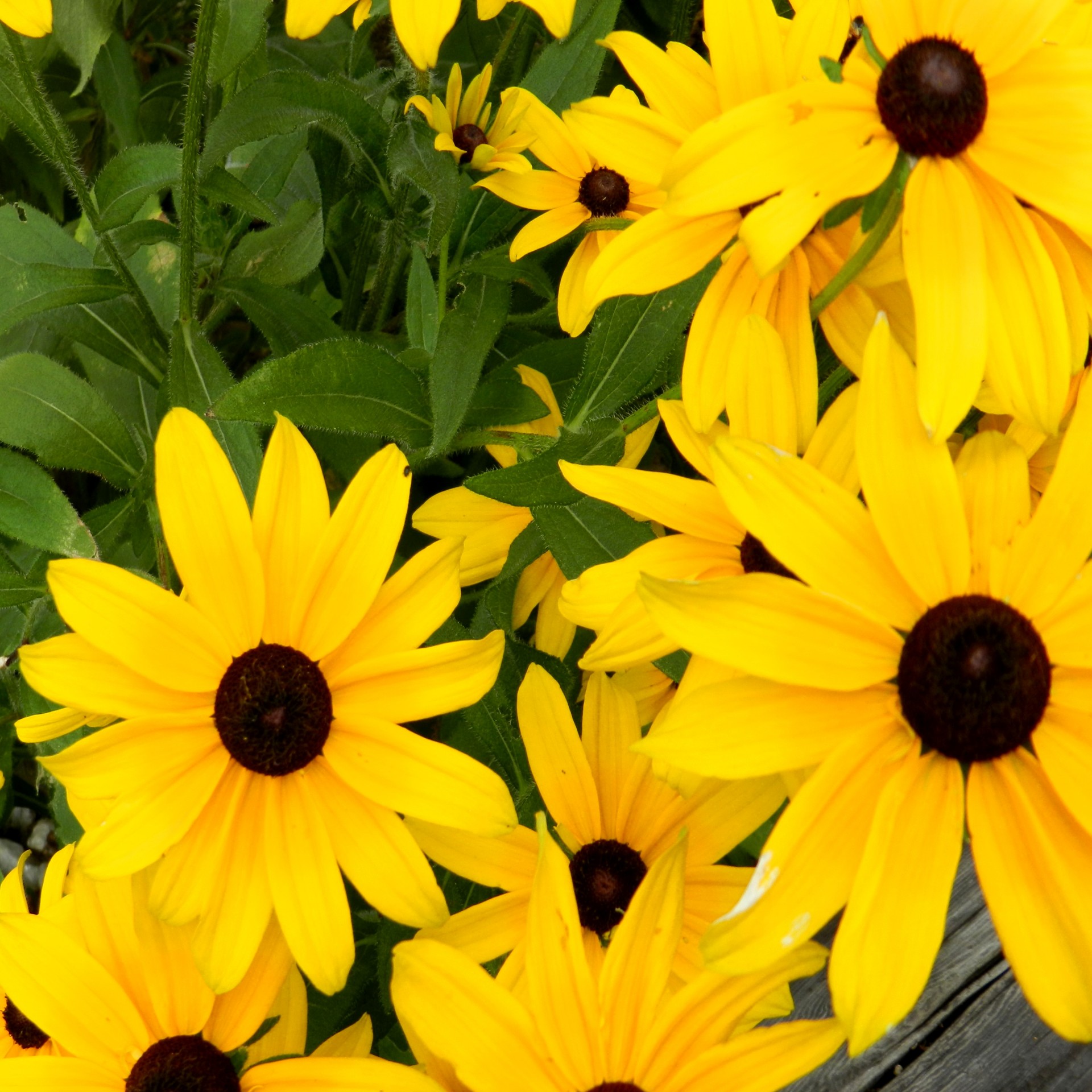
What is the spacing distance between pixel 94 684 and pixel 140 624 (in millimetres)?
50

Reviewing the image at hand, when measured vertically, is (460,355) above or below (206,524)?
above

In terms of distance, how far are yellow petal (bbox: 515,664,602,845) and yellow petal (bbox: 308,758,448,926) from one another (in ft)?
0.60

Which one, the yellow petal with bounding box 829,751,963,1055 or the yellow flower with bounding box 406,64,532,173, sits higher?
the yellow flower with bounding box 406,64,532,173

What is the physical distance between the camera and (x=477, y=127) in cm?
125

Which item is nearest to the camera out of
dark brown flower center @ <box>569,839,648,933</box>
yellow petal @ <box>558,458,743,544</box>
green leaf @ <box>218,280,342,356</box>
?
yellow petal @ <box>558,458,743,544</box>

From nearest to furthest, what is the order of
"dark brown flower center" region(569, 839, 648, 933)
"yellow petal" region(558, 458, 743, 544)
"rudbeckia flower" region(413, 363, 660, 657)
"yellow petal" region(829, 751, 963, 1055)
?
"yellow petal" region(829, 751, 963, 1055), "yellow petal" region(558, 458, 743, 544), "dark brown flower center" region(569, 839, 648, 933), "rudbeckia flower" region(413, 363, 660, 657)

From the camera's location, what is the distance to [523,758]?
1083 millimetres

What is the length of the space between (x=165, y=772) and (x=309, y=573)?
15cm

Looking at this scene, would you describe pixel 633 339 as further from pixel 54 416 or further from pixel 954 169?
pixel 54 416

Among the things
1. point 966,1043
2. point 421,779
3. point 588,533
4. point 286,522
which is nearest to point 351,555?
point 286,522

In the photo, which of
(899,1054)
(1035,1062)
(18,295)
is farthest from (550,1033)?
(18,295)

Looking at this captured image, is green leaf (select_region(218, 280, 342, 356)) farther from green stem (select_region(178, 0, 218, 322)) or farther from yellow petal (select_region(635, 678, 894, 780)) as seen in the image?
yellow petal (select_region(635, 678, 894, 780))

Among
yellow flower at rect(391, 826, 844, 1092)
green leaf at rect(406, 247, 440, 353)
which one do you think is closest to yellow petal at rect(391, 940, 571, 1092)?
yellow flower at rect(391, 826, 844, 1092)

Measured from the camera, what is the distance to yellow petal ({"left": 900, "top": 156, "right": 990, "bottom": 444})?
0.62 metres
